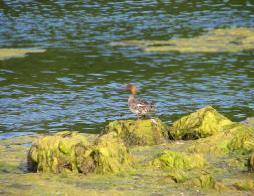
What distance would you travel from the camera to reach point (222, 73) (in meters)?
19.7

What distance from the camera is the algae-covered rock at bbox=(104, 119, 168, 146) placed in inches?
523

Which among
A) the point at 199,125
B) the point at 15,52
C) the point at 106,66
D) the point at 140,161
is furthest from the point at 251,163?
the point at 15,52

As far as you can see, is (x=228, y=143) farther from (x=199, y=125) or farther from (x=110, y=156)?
(x=110, y=156)

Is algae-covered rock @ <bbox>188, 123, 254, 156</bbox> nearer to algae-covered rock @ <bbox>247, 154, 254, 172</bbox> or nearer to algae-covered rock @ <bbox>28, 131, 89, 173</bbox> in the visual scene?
algae-covered rock @ <bbox>247, 154, 254, 172</bbox>

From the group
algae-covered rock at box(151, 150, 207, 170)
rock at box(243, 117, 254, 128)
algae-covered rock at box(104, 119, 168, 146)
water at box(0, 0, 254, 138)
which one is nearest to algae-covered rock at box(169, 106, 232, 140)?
algae-covered rock at box(104, 119, 168, 146)

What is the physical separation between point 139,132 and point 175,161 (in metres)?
1.99

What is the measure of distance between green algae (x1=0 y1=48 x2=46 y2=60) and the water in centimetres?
36

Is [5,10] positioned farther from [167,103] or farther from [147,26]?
[167,103]

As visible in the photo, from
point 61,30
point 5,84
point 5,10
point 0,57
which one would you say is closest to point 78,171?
point 5,84

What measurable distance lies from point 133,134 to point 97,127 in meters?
1.87

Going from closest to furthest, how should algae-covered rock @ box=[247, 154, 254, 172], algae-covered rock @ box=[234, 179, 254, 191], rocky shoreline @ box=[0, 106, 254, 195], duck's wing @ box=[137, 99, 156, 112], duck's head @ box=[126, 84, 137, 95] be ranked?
algae-covered rock @ box=[234, 179, 254, 191]
rocky shoreline @ box=[0, 106, 254, 195]
algae-covered rock @ box=[247, 154, 254, 172]
duck's wing @ box=[137, 99, 156, 112]
duck's head @ box=[126, 84, 137, 95]

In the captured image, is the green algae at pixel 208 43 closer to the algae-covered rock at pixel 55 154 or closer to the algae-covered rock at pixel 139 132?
the algae-covered rock at pixel 139 132

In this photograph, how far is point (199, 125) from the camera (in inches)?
536

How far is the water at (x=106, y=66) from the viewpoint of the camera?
16359 mm
